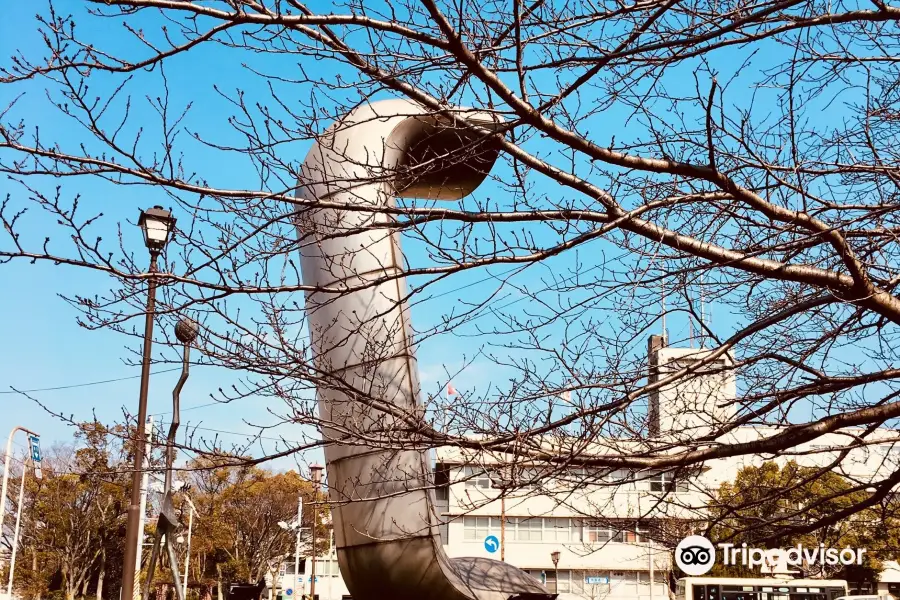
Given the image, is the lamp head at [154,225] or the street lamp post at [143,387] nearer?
the street lamp post at [143,387]

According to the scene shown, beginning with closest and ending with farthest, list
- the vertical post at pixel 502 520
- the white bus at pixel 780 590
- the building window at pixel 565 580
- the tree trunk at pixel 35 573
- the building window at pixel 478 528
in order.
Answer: the vertical post at pixel 502 520
the white bus at pixel 780 590
the tree trunk at pixel 35 573
the building window at pixel 478 528
the building window at pixel 565 580

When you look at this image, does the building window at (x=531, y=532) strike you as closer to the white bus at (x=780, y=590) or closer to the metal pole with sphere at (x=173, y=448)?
the white bus at (x=780, y=590)

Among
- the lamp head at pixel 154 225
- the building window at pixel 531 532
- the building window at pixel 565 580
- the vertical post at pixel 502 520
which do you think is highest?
Result: the lamp head at pixel 154 225

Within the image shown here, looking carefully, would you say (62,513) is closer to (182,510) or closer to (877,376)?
(182,510)

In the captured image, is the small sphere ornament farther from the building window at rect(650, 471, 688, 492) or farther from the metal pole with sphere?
the building window at rect(650, 471, 688, 492)

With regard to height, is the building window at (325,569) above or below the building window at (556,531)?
A: below

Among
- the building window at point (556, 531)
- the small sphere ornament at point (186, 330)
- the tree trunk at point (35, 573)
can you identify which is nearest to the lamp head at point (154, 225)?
the small sphere ornament at point (186, 330)

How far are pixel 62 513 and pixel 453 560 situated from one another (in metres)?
36.1

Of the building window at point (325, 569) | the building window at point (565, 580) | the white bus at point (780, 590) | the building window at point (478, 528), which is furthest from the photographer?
the building window at point (325, 569)

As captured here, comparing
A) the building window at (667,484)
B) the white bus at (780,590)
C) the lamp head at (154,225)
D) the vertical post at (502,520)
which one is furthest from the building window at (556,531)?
the lamp head at (154,225)

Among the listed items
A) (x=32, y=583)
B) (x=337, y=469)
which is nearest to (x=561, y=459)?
(x=337, y=469)

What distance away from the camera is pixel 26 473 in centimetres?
4241

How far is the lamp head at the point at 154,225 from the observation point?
8.30 meters

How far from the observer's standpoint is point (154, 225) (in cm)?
847
